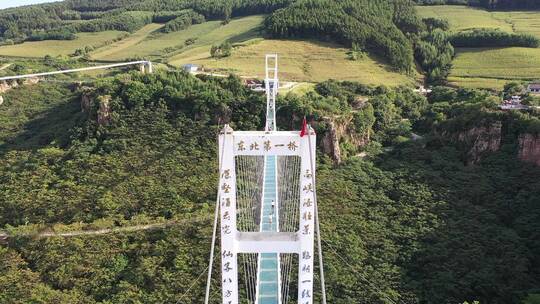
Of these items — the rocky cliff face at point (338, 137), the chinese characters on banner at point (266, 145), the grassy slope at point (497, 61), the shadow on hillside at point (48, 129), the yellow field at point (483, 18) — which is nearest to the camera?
the chinese characters on banner at point (266, 145)

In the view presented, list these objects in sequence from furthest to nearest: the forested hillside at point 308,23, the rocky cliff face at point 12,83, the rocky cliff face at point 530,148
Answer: the forested hillside at point 308,23 < the rocky cliff face at point 12,83 < the rocky cliff face at point 530,148

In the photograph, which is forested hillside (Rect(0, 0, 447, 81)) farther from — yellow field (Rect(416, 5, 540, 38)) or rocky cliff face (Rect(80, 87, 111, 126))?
rocky cliff face (Rect(80, 87, 111, 126))

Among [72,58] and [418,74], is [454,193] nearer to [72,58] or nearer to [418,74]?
[418,74]

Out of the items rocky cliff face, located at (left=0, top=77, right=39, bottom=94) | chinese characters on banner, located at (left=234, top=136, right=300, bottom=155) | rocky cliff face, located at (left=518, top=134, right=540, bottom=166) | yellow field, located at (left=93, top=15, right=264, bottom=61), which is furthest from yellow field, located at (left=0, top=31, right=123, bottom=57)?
chinese characters on banner, located at (left=234, top=136, right=300, bottom=155)

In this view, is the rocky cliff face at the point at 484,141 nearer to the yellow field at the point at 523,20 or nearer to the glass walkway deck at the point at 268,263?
the glass walkway deck at the point at 268,263

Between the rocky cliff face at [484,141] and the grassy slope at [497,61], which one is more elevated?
the grassy slope at [497,61]

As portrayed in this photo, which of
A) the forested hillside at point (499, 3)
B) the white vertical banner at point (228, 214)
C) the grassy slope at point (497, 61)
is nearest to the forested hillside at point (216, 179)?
the grassy slope at point (497, 61)

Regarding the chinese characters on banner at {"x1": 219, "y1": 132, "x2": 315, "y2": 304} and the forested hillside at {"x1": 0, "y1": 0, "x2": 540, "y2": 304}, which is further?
the forested hillside at {"x1": 0, "y1": 0, "x2": 540, "y2": 304}

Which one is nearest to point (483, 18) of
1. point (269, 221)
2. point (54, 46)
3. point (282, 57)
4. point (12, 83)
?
point (282, 57)
